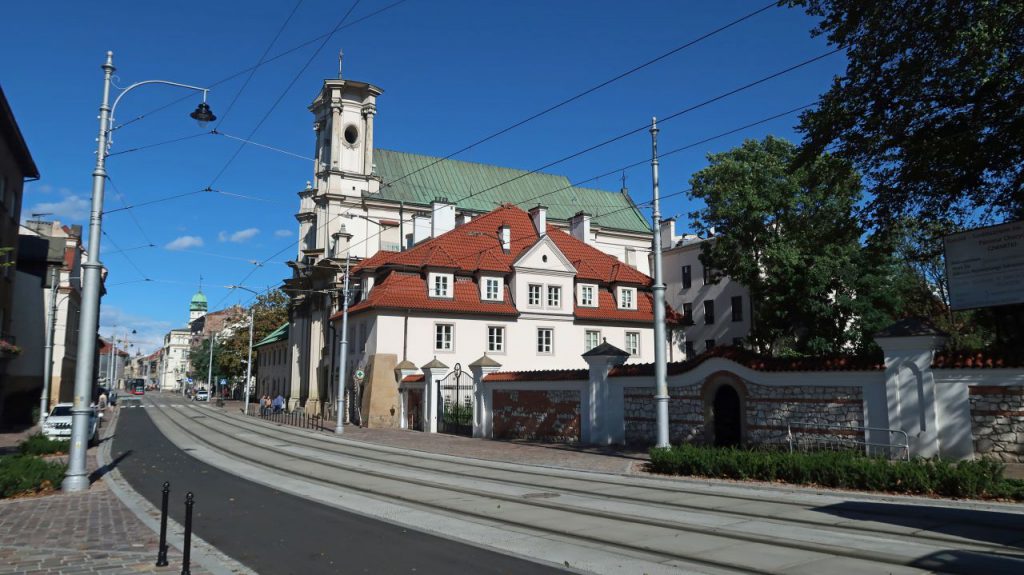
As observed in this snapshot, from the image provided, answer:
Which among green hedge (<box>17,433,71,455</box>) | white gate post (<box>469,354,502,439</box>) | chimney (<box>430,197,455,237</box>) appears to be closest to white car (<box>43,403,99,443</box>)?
green hedge (<box>17,433,71,455</box>)

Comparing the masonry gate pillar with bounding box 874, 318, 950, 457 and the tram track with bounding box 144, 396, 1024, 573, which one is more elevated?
the masonry gate pillar with bounding box 874, 318, 950, 457

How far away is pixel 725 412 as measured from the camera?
20594 millimetres

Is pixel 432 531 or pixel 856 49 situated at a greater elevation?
pixel 856 49

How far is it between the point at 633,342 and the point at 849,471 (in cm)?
3033

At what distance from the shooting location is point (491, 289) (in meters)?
40.2

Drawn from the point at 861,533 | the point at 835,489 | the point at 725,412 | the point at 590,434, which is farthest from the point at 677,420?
the point at 861,533

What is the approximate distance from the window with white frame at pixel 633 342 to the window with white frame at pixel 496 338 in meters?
8.64

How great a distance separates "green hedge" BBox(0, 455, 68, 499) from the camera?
41.4 feet

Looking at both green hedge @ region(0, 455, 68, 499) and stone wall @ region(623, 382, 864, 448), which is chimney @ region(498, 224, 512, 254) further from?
green hedge @ region(0, 455, 68, 499)

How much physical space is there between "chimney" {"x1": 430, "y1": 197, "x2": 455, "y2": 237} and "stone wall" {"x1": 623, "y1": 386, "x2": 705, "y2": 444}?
24.9 metres

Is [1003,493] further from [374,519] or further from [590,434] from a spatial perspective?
[590,434]

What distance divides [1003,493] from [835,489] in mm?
2793

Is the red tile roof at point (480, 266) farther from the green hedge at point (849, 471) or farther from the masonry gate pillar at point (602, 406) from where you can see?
the green hedge at point (849, 471)

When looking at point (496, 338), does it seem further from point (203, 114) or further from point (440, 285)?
point (203, 114)
